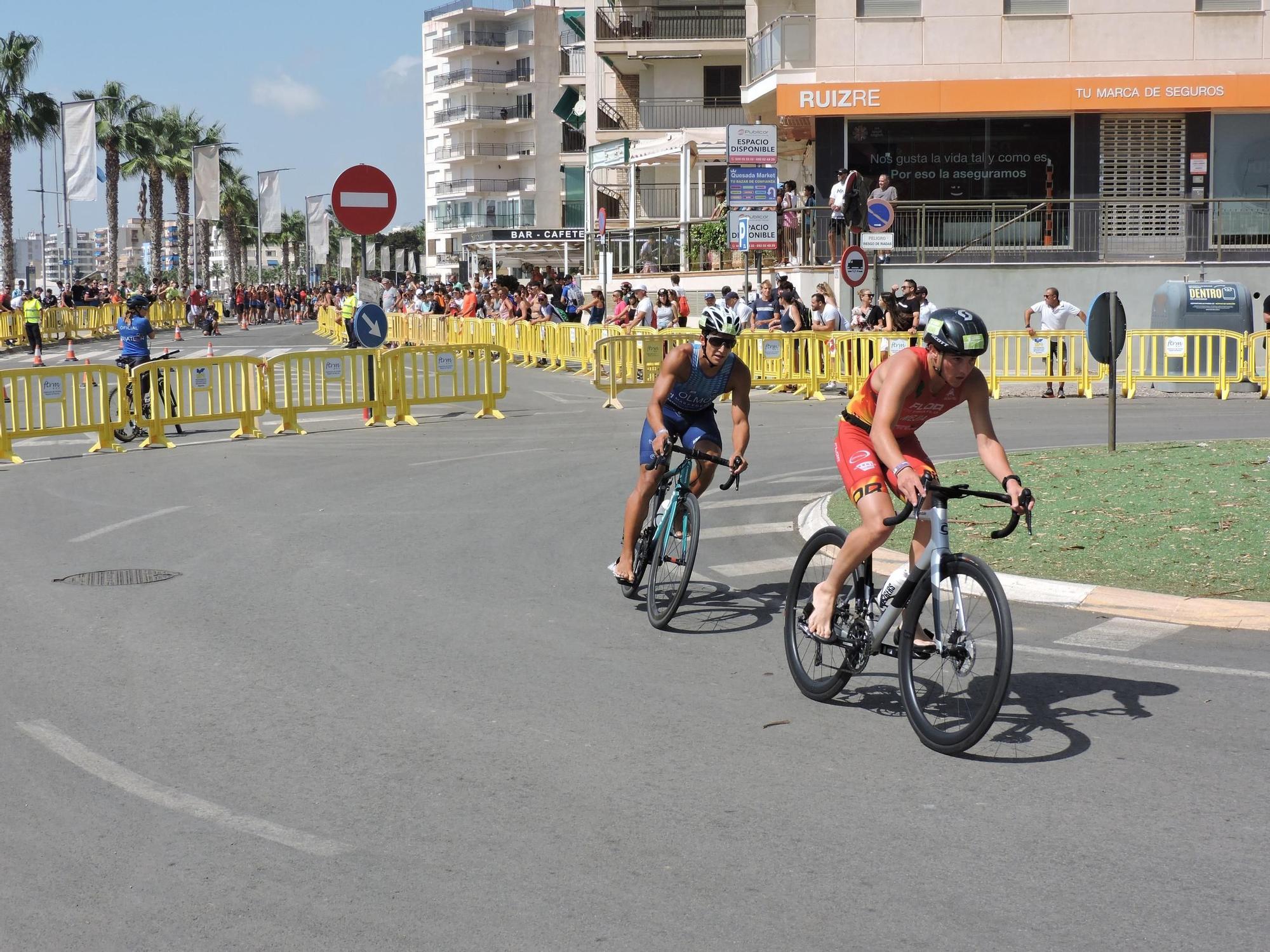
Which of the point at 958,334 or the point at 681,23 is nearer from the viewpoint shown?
the point at 958,334

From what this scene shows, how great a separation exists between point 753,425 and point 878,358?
13.4 ft

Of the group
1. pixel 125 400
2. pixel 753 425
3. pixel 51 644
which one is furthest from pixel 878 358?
pixel 51 644

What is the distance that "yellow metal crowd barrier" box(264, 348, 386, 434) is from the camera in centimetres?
2064

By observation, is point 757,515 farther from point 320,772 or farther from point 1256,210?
point 1256,210

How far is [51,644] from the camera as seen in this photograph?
823 centimetres

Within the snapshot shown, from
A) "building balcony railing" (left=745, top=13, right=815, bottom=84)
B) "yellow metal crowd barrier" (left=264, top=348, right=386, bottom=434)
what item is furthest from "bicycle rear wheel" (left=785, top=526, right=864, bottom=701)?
"building balcony railing" (left=745, top=13, right=815, bottom=84)

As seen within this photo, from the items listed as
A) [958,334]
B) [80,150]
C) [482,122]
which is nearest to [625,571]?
[958,334]

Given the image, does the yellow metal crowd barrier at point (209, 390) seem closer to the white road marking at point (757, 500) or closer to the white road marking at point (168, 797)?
the white road marking at point (757, 500)

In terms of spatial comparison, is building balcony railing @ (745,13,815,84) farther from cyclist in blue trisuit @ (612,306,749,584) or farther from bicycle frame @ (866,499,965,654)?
bicycle frame @ (866,499,965,654)

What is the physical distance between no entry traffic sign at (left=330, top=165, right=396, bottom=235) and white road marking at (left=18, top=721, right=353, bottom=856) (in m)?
12.5

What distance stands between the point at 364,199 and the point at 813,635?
13.4 m

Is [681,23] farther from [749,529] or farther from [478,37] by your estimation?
[478,37]

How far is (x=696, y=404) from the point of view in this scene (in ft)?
28.7

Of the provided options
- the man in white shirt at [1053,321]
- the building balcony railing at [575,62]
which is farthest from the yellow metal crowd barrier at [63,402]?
the building balcony railing at [575,62]
